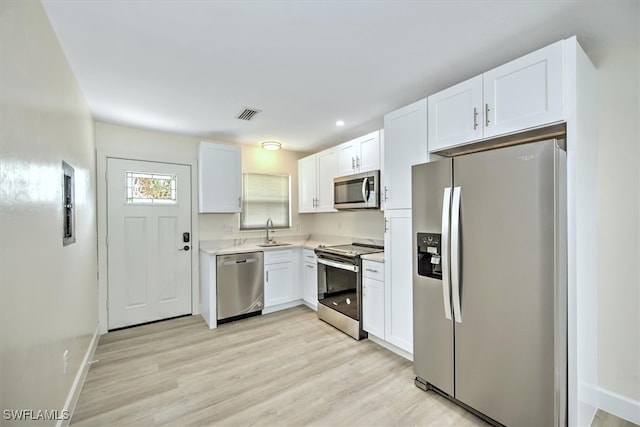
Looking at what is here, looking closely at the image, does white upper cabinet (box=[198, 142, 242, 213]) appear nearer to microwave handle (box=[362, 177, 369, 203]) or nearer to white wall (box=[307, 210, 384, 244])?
white wall (box=[307, 210, 384, 244])

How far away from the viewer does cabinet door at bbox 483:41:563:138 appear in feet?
5.28

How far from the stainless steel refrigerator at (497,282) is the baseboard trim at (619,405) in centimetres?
71

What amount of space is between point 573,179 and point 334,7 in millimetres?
1659

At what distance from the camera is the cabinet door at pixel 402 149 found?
93.8 inches

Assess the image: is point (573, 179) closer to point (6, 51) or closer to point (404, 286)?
point (404, 286)

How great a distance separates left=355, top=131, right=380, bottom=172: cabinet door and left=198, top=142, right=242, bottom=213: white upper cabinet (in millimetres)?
1740

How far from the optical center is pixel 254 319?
12.1 feet

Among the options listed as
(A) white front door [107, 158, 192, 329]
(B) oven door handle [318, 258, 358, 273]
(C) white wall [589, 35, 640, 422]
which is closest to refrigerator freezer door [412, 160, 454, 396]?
(B) oven door handle [318, 258, 358, 273]

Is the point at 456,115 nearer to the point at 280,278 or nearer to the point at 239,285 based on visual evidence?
the point at 280,278

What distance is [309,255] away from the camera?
13.1 feet

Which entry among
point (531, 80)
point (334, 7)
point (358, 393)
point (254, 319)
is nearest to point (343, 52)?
point (334, 7)

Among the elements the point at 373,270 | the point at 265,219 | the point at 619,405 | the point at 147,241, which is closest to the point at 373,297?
the point at 373,270

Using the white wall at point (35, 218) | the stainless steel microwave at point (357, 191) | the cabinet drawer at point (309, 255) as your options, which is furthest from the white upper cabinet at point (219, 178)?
the white wall at point (35, 218)

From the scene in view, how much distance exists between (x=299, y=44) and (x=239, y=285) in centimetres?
287
